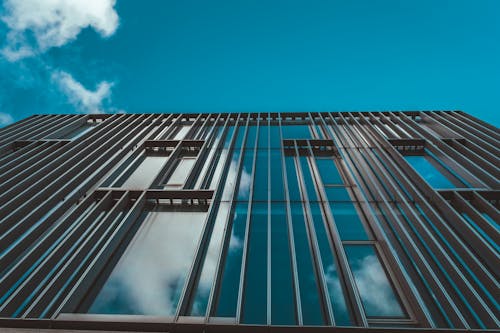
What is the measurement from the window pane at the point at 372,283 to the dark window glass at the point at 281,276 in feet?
4.11

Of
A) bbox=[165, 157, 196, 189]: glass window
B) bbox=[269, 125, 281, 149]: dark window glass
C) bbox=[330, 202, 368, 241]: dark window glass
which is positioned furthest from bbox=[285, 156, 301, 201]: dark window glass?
bbox=[165, 157, 196, 189]: glass window

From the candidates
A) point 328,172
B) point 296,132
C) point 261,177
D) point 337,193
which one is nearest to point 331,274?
point 337,193

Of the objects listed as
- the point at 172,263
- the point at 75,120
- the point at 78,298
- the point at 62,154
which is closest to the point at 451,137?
the point at 172,263

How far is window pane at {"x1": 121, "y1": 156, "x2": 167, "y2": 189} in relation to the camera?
27.0 feet

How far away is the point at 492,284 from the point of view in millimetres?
4707

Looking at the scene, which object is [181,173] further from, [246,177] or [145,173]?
[246,177]

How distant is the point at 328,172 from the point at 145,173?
591cm

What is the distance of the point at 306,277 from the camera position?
5082 millimetres

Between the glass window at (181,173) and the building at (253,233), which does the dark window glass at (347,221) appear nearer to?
the building at (253,233)

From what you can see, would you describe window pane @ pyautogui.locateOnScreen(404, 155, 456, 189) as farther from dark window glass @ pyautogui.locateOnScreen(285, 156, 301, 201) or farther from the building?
dark window glass @ pyautogui.locateOnScreen(285, 156, 301, 201)

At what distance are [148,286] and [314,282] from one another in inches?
120

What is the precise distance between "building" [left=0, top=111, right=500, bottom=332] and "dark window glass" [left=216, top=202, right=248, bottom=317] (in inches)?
1.0

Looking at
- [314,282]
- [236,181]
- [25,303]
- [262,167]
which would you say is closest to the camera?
[25,303]

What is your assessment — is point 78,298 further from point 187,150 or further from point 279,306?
point 187,150
